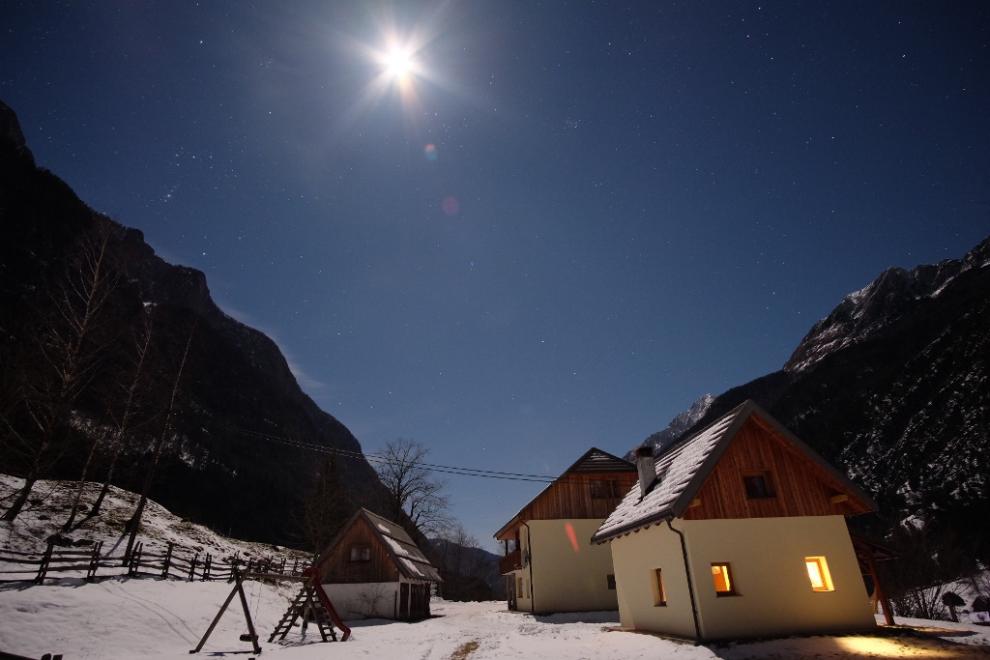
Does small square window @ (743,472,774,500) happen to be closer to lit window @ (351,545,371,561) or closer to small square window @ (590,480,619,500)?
small square window @ (590,480,619,500)

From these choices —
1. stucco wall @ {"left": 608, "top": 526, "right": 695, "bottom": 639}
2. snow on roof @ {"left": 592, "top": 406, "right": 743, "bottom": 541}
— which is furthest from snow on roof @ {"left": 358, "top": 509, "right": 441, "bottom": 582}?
stucco wall @ {"left": 608, "top": 526, "right": 695, "bottom": 639}

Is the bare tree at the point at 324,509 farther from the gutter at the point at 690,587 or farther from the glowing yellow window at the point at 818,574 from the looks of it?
the glowing yellow window at the point at 818,574

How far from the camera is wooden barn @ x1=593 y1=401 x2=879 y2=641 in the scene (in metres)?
13.1

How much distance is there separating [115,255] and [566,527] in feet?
105

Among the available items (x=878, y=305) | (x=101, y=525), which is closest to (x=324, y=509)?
(x=101, y=525)

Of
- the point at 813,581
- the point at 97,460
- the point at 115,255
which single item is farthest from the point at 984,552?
the point at 97,460

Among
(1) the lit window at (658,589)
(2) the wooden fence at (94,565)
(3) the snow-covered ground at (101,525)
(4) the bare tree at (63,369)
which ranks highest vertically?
(4) the bare tree at (63,369)

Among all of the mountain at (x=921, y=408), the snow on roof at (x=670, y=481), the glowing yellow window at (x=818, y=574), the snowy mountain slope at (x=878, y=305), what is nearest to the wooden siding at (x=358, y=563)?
the snow on roof at (x=670, y=481)

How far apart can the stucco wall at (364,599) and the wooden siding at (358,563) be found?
1.20 ft

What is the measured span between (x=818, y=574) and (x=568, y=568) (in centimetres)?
1794

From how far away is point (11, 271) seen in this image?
4984cm

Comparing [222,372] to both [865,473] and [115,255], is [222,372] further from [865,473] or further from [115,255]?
[865,473]

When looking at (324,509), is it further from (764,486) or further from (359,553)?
(764,486)

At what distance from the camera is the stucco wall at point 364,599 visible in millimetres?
29500
